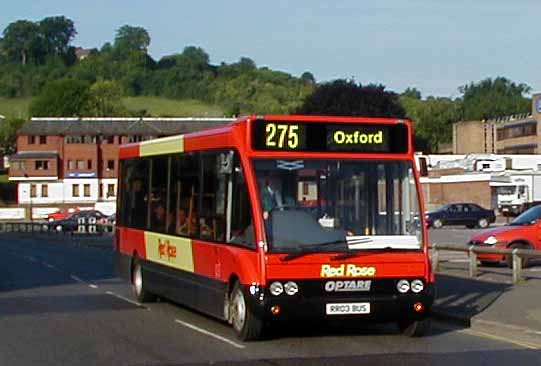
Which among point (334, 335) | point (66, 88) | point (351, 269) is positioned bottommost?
point (334, 335)

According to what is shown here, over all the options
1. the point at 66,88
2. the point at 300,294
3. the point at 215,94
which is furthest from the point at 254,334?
the point at 215,94

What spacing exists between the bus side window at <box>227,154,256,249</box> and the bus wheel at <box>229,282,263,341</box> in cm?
61

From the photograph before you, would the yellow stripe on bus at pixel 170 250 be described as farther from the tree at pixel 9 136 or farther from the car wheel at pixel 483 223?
the tree at pixel 9 136

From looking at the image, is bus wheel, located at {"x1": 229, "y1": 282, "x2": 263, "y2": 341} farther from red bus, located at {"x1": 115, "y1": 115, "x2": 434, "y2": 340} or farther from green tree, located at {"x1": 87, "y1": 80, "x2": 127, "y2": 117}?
green tree, located at {"x1": 87, "y1": 80, "x2": 127, "y2": 117}

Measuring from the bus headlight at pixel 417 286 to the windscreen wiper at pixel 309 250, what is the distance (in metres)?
1.02

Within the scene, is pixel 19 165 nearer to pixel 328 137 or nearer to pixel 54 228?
pixel 54 228

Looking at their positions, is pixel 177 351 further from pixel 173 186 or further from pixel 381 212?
pixel 173 186

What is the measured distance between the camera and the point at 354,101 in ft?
283

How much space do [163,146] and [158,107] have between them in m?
165

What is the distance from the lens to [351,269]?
1473 cm

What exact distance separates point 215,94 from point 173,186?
166 meters

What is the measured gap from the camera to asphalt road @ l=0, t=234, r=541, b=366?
1361 cm

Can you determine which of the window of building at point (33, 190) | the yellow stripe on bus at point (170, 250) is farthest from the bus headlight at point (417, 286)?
the window of building at point (33, 190)

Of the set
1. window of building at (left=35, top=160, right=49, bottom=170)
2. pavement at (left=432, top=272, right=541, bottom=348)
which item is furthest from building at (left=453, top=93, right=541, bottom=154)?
pavement at (left=432, top=272, right=541, bottom=348)
